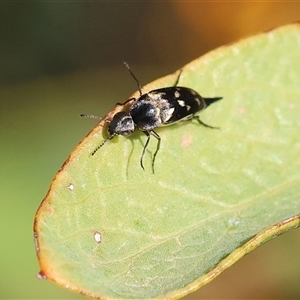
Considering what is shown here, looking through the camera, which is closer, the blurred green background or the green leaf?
the green leaf

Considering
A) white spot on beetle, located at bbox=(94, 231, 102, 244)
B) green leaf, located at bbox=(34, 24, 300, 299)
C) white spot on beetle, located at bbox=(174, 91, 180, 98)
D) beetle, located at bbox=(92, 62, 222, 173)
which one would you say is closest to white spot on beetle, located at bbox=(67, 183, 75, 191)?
green leaf, located at bbox=(34, 24, 300, 299)

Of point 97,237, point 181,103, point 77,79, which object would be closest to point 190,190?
point 97,237

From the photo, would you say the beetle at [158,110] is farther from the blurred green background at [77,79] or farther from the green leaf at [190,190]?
the blurred green background at [77,79]

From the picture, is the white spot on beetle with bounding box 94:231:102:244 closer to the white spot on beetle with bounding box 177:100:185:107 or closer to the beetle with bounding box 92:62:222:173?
the beetle with bounding box 92:62:222:173

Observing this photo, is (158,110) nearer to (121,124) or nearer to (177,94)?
(177,94)

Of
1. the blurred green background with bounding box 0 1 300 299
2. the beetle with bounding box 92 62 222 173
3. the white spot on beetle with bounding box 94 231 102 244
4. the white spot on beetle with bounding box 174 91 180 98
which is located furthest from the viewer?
the blurred green background with bounding box 0 1 300 299

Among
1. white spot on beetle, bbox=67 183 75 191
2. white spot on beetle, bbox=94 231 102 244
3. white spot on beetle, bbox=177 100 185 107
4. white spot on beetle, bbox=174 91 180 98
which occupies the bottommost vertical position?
white spot on beetle, bbox=94 231 102 244

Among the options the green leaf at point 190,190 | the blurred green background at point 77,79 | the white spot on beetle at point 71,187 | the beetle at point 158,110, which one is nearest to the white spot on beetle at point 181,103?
the beetle at point 158,110

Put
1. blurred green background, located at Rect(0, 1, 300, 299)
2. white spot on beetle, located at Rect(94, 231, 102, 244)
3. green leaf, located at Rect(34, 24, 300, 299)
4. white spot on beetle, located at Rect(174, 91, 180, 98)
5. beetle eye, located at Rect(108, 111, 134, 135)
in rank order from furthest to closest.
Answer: blurred green background, located at Rect(0, 1, 300, 299), white spot on beetle, located at Rect(174, 91, 180, 98), beetle eye, located at Rect(108, 111, 134, 135), white spot on beetle, located at Rect(94, 231, 102, 244), green leaf, located at Rect(34, 24, 300, 299)
